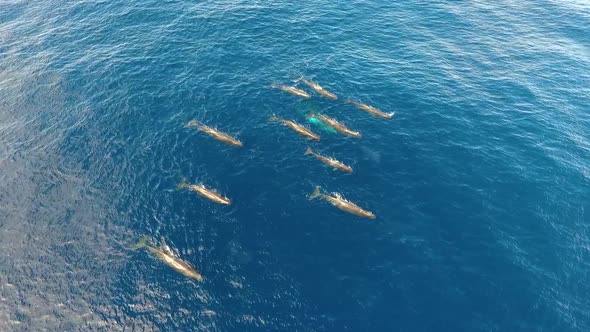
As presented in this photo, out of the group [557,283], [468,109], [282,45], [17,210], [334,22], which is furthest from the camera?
[334,22]

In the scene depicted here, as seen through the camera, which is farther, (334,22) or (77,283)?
(334,22)

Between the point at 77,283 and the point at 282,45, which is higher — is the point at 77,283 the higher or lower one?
the lower one

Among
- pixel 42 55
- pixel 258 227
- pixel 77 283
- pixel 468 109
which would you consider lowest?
pixel 77 283

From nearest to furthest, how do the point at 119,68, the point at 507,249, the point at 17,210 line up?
the point at 507,249, the point at 17,210, the point at 119,68

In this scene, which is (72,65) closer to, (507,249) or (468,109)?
(468,109)

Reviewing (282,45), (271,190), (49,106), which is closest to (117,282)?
(271,190)

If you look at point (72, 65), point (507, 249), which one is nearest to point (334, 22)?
point (72, 65)
